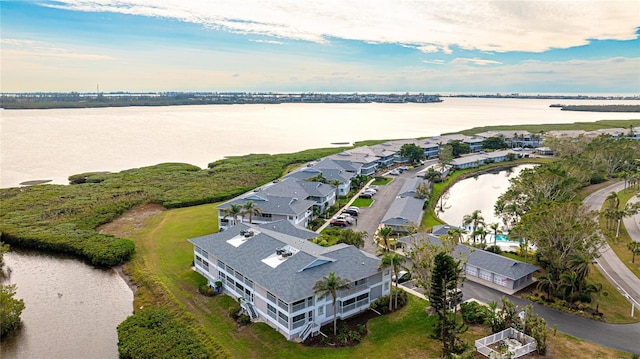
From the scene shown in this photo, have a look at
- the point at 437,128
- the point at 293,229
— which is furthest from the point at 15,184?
the point at 437,128

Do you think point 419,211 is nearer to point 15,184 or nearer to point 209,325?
point 209,325

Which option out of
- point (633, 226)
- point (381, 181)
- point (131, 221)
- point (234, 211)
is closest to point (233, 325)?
point (234, 211)

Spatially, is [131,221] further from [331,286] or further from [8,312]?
[331,286]

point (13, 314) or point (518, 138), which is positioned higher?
point (518, 138)

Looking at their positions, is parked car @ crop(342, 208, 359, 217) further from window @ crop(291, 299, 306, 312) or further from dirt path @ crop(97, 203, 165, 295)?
window @ crop(291, 299, 306, 312)

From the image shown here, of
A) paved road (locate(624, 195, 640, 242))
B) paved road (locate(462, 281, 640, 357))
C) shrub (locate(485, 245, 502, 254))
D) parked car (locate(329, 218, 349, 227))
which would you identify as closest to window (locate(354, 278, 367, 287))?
paved road (locate(462, 281, 640, 357))

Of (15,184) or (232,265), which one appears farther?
(15,184)
